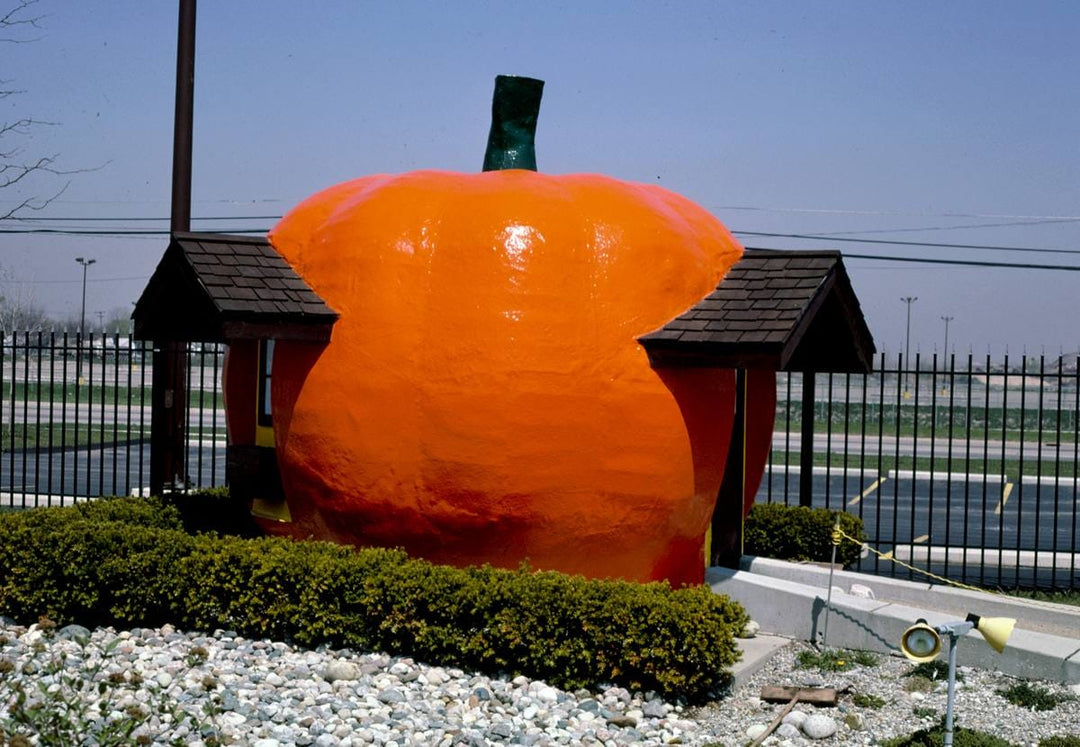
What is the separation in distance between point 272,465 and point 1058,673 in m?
5.81

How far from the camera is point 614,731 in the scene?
21.5ft

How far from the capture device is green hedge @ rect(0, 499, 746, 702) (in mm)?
7137

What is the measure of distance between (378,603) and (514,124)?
4164 mm

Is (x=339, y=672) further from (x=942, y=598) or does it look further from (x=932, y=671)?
(x=942, y=598)

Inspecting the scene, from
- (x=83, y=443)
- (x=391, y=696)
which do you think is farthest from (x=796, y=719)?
(x=83, y=443)

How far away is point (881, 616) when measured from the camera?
824cm

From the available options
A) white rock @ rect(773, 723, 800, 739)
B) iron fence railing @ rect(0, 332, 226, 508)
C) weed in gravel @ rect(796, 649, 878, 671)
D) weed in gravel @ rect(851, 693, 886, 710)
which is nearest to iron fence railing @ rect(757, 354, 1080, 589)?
weed in gravel @ rect(796, 649, 878, 671)

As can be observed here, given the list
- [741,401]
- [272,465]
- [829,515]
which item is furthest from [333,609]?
[829,515]

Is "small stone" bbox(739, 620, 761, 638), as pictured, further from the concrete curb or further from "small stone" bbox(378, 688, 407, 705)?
"small stone" bbox(378, 688, 407, 705)

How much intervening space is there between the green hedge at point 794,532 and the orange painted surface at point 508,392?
3.02 m

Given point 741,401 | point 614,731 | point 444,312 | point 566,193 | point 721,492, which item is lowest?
point 614,731

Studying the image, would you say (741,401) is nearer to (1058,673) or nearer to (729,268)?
(729,268)

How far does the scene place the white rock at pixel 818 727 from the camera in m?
6.64

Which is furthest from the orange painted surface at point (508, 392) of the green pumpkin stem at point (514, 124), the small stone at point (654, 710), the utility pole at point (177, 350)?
the utility pole at point (177, 350)
